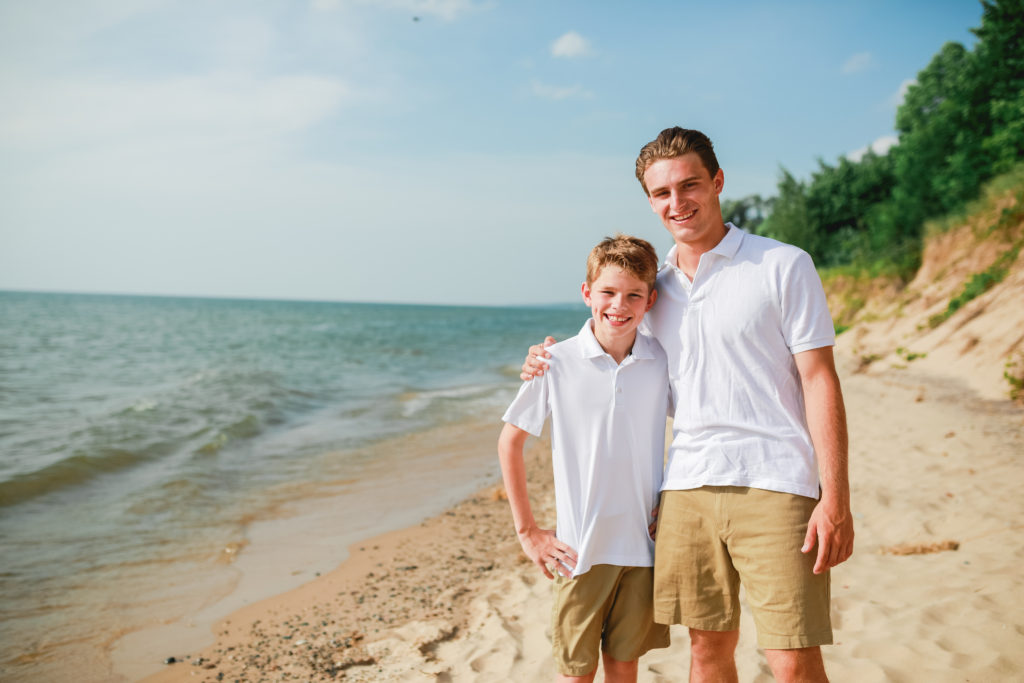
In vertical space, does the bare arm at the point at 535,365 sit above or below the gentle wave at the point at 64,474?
above

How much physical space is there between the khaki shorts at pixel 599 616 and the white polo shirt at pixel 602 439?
0.08 meters

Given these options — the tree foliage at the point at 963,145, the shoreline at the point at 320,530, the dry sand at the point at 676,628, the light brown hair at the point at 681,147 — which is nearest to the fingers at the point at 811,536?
the light brown hair at the point at 681,147

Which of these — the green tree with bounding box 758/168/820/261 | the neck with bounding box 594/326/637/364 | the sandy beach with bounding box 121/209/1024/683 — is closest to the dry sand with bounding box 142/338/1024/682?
the sandy beach with bounding box 121/209/1024/683

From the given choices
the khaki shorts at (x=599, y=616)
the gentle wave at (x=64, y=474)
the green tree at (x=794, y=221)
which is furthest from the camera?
the green tree at (x=794, y=221)

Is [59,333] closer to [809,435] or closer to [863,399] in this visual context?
[863,399]

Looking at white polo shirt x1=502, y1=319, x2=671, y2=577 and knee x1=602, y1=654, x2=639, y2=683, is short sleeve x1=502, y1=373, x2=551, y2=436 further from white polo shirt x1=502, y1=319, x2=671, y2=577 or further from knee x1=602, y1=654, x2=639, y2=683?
knee x1=602, y1=654, x2=639, y2=683

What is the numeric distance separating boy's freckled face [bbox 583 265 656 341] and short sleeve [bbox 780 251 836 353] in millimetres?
529

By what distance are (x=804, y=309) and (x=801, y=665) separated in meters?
1.19

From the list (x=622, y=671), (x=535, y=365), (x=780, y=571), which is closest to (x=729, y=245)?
(x=535, y=365)

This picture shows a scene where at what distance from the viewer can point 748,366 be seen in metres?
2.29

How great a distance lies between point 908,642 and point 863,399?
8059mm

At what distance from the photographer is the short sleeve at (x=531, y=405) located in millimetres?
2484

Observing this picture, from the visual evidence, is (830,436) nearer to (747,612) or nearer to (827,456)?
(827,456)

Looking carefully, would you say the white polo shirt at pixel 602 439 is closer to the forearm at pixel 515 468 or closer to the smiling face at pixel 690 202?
the forearm at pixel 515 468
